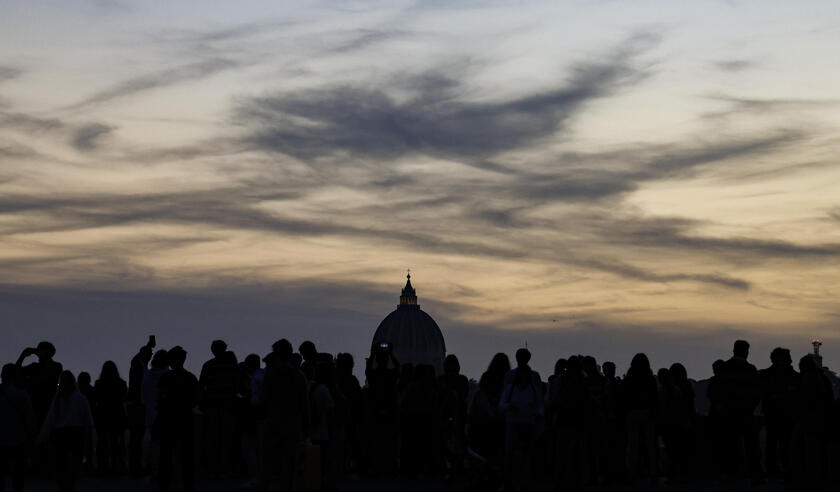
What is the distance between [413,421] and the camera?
22516mm

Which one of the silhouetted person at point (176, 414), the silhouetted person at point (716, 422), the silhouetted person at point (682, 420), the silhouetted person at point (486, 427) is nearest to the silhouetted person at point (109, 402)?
the silhouetted person at point (176, 414)

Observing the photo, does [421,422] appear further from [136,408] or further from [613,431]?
[136,408]

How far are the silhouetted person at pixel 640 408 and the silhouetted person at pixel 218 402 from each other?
19.7 ft

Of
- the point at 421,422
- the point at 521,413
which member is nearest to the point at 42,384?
the point at 421,422

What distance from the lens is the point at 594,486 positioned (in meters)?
21.7

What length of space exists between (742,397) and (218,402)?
26.3ft

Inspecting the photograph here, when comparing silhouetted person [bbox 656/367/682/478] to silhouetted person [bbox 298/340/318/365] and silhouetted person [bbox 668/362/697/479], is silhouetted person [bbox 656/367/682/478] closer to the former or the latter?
silhouetted person [bbox 668/362/697/479]

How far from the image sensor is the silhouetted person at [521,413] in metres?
16.4

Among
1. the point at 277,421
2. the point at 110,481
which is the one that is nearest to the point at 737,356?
the point at 277,421

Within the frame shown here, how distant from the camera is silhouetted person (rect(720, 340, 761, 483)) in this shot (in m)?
20.1

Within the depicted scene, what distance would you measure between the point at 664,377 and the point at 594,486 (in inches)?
81.7

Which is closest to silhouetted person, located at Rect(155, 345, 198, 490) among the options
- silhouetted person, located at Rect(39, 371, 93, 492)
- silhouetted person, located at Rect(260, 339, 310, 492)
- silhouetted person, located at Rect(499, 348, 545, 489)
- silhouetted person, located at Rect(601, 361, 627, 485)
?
silhouetted person, located at Rect(39, 371, 93, 492)

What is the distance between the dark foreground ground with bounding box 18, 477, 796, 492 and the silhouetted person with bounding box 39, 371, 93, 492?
310 centimetres

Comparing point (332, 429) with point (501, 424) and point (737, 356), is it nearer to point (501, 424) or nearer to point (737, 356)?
point (501, 424)
